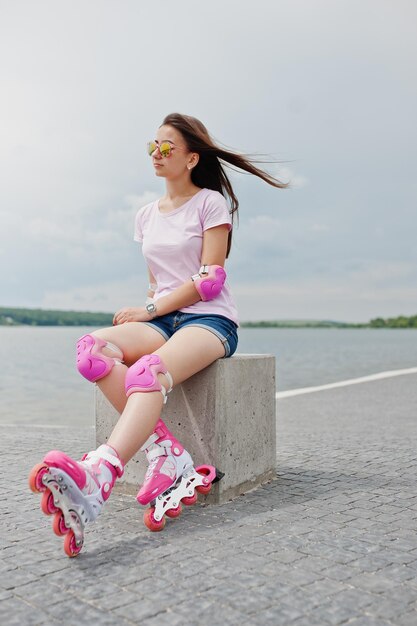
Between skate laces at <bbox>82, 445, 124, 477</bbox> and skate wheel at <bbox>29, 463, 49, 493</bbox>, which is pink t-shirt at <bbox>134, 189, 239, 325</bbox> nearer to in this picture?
skate laces at <bbox>82, 445, 124, 477</bbox>

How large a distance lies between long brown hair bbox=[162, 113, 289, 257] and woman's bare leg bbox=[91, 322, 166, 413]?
2.25ft

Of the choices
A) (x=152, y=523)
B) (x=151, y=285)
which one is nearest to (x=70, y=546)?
(x=152, y=523)

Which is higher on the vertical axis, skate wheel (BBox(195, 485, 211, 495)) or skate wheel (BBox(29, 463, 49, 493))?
skate wheel (BBox(29, 463, 49, 493))

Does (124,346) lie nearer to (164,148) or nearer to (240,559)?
(164,148)

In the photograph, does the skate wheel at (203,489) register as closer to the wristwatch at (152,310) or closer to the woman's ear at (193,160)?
the wristwatch at (152,310)

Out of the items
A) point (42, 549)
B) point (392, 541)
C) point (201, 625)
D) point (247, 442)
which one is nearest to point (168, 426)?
point (247, 442)

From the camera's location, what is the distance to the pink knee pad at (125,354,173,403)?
3375 mm

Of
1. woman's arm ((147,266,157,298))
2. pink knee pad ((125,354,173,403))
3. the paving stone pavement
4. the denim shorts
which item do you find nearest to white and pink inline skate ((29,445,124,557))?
the paving stone pavement

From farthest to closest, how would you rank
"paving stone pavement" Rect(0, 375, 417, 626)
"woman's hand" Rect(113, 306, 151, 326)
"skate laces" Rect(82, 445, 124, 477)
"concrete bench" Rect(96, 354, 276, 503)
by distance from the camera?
"woman's hand" Rect(113, 306, 151, 326), "concrete bench" Rect(96, 354, 276, 503), "skate laces" Rect(82, 445, 124, 477), "paving stone pavement" Rect(0, 375, 417, 626)

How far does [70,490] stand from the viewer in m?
2.90

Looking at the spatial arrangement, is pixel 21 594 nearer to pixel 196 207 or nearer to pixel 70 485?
pixel 70 485

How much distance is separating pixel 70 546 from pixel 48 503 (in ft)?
0.68

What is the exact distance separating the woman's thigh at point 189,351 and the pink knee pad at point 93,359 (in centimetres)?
27

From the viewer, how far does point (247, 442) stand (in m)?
4.12
